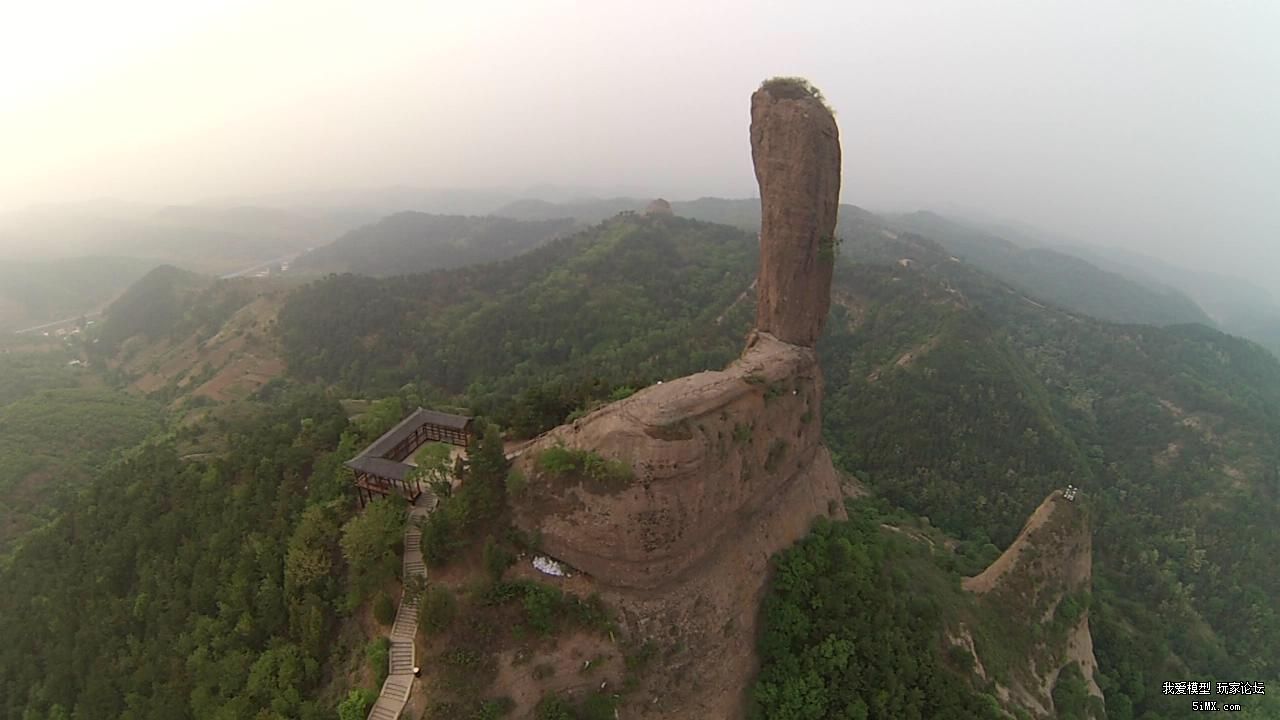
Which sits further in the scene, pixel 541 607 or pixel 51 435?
pixel 51 435

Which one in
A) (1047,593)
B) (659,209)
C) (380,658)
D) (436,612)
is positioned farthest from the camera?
(659,209)

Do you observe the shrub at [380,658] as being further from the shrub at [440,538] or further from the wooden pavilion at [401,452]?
the wooden pavilion at [401,452]

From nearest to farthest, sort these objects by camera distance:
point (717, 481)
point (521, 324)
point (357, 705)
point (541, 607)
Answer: point (357, 705) < point (541, 607) < point (717, 481) < point (521, 324)

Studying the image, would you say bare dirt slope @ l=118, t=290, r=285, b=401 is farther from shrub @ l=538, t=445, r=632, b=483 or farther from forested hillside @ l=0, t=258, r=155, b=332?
shrub @ l=538, t=445, r=632, b=483

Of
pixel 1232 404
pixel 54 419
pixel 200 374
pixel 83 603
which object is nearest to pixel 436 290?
pixel 200 374

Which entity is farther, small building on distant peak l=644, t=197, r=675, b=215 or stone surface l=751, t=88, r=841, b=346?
small building on distant peak l=644, t=197, r=675, b=215

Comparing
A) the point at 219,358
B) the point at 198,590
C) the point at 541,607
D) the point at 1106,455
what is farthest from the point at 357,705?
the point at 219,358

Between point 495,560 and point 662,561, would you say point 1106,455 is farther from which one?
point 495,560

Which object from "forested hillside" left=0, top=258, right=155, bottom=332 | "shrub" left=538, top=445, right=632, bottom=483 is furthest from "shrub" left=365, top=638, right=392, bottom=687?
"forested hillside" left=0, top=258, right=155, bottom=332
